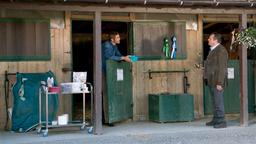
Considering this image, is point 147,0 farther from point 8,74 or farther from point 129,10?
point 8,74

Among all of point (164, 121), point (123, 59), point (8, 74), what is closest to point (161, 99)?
point (164, 121)

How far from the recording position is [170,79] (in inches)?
496

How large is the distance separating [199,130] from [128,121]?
193 centimetres

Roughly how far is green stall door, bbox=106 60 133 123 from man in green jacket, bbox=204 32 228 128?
1736mm

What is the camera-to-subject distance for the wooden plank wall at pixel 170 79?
12.3 m

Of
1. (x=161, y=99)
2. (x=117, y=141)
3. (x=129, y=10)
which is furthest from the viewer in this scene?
(x=161, y=99)

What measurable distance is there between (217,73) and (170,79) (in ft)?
5.90

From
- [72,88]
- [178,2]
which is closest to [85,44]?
[72,88]

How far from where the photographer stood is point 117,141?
9.82 m

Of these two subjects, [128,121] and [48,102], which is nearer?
[48,102]

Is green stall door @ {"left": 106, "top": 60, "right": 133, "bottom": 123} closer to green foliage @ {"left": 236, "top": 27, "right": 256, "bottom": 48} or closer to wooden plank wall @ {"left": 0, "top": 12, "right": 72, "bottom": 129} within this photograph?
wooden plank wall @ {"left": 0, "top": 12, "right": 72, "bottom": 129}

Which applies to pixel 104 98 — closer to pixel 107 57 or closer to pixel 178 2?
pixel 107 57

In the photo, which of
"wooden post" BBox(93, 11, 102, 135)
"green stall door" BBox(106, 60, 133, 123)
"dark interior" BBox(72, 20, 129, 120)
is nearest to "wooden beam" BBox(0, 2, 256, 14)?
"wooden post" BBox(93, 11, 102, 135)

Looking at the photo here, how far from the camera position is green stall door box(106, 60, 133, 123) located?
37.0 feet
